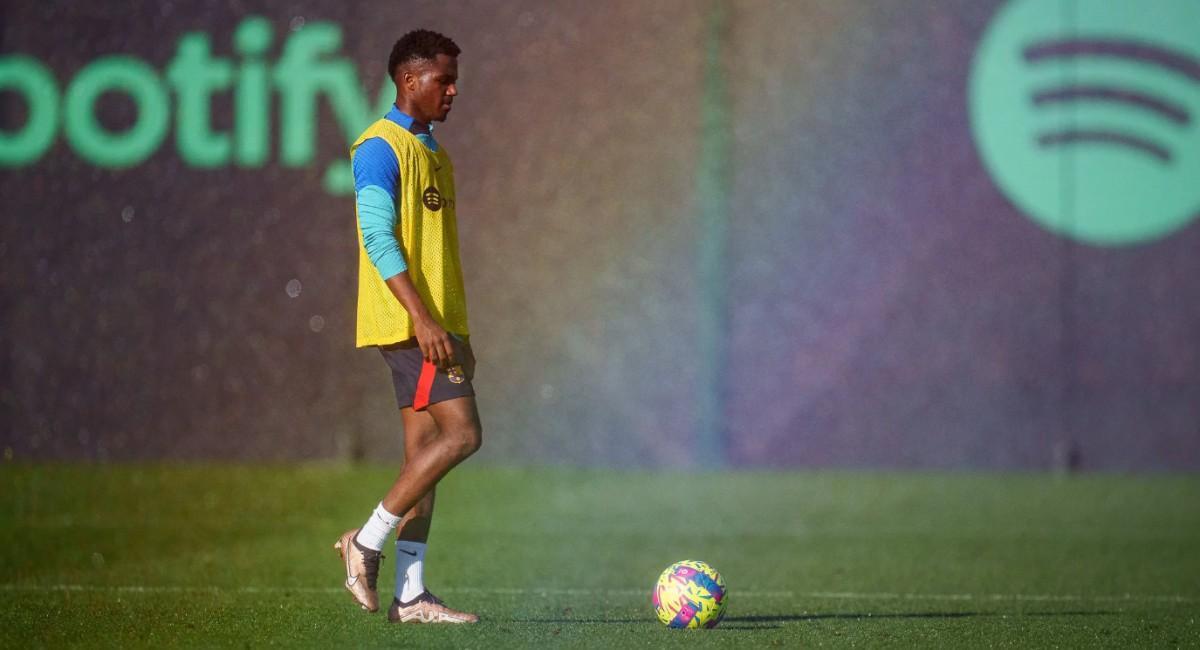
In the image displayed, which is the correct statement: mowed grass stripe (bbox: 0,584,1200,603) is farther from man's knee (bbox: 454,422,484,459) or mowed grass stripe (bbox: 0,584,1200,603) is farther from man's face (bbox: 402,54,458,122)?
man's face (bbox: 402,54,458,122)

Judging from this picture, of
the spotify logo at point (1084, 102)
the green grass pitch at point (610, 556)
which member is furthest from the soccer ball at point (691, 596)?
the spotify logo at point (1084, 102)

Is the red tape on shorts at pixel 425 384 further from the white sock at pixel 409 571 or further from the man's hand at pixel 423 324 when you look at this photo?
the white sock at pixel 409 571

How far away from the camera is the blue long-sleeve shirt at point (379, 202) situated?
524 centimetres

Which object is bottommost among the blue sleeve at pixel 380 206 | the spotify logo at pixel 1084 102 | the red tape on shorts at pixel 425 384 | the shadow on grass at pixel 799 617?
the shadow on grass at pixel 799 617

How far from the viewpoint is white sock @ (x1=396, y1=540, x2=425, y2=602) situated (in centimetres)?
550

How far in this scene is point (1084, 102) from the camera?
37.4ft

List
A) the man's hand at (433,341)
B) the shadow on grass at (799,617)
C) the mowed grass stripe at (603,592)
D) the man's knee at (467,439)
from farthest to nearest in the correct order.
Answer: the mowed grass stripe at (603,592), the shadow on grass at (799,617), the man's knee at (467,439), the man's hand at (433,341)

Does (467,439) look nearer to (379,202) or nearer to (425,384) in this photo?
(425,384)

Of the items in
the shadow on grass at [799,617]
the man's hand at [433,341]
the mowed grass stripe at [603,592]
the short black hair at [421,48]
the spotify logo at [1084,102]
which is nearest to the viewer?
the man's hand at [433,341]

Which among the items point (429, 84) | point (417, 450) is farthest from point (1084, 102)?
point (417, 450)

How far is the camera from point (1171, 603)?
645 centimetres

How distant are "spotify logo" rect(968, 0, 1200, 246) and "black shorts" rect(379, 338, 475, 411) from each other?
6.89m

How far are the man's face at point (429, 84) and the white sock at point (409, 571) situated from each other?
142cm

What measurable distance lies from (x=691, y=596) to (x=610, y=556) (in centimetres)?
256
